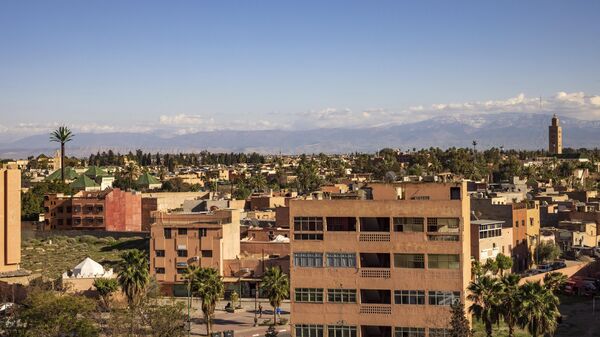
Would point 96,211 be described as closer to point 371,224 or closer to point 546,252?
point 546,252

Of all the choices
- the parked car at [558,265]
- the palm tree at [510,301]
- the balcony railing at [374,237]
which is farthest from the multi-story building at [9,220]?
the palm tree at [510,301]

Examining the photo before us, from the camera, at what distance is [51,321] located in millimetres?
42094

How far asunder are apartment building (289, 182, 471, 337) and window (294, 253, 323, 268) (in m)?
0.04

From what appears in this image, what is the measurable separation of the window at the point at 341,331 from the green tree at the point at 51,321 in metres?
11.5

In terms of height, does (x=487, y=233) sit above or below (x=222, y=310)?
above

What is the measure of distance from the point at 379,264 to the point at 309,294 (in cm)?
332

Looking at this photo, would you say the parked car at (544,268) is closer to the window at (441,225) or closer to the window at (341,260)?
the window at (441,225)

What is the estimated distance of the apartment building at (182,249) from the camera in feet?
223

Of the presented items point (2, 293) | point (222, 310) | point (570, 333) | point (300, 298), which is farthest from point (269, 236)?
point (300, 298)

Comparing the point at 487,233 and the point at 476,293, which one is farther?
the point at 487,233

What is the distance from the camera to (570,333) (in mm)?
51844

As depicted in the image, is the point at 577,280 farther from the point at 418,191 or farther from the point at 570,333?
the point at 418,191

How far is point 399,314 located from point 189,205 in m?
62.5

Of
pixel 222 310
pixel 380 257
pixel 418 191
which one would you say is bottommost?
pixel 222 310
